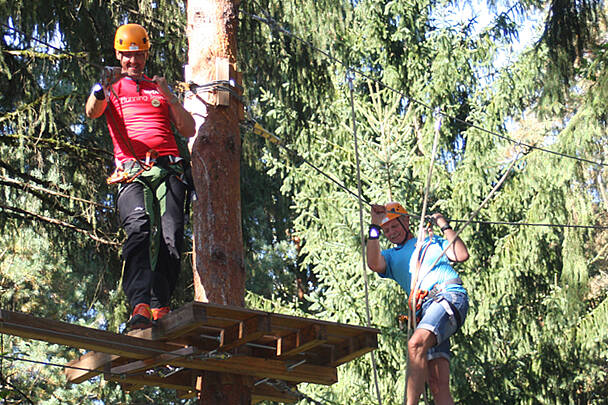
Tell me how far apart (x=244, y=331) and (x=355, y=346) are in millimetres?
912

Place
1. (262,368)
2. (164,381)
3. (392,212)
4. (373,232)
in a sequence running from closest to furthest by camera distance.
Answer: (262,368)
(164,381)
(373,232)
(392,212)

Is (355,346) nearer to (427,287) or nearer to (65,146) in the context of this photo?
(427,287)

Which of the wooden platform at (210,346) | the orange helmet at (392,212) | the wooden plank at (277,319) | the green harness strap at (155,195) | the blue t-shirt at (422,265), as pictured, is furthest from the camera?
the orange helmet at (392,212)

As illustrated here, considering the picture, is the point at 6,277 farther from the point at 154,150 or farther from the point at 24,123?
the point at 154,150

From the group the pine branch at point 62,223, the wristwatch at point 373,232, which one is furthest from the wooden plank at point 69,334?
the pine branch at point 62,223

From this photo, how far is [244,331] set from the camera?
4.64 metres

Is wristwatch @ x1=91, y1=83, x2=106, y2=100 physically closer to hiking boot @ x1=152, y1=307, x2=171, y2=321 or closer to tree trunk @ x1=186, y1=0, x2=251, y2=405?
tree trunk @ x1=186, y1=0, x2=251, y2=405

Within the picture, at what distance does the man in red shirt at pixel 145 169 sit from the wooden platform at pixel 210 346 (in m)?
0.34

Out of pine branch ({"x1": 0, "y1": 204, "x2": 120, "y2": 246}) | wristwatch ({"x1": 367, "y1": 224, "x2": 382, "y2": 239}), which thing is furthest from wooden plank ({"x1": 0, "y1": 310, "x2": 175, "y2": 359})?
pine branch ({"x1": 0, "y1": 204, "x2": 120, "y2": 246})

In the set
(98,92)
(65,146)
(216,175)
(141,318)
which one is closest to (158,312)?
(141,318)

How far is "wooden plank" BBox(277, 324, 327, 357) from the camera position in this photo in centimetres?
484

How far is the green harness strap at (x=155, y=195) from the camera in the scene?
5.02 m

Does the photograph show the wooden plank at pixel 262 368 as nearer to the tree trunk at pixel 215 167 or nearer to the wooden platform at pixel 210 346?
the wooden platform at pixel 210 346

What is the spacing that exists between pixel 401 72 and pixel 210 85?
884 cm
